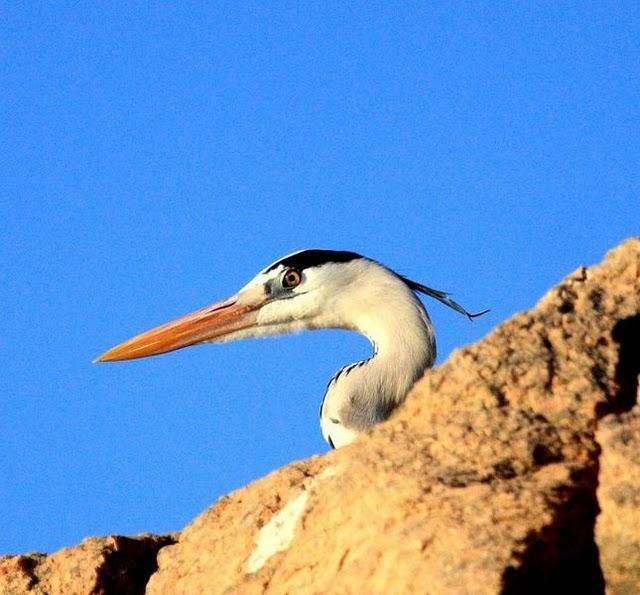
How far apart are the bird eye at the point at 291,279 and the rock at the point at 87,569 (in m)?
3.48

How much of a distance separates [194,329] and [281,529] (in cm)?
493

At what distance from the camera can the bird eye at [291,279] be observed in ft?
32.8

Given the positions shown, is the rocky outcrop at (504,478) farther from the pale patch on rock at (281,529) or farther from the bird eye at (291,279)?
the bird eye at (291,279)

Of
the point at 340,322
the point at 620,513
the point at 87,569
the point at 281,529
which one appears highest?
the point at 340,322

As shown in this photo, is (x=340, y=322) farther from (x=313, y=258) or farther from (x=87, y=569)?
(x=87, y=569)

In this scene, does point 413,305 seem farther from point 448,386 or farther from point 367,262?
point 448,386

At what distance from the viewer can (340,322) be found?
9.87 metres

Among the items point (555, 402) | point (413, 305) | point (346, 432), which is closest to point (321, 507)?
point (555, 402)

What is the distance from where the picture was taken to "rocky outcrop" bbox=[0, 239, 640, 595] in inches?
167

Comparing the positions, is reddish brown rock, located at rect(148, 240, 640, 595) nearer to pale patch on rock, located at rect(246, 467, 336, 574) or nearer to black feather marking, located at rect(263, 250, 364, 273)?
pale patch on rock, located at rect(246, 467, 336, 574)

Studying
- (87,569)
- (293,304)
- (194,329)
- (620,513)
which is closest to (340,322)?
(293,304)

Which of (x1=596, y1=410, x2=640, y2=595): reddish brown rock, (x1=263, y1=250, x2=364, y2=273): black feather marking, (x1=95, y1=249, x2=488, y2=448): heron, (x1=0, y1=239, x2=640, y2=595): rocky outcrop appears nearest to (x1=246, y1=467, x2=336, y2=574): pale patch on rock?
(x1=0, y1=239, x2=640, y2=595): rocky outcrop

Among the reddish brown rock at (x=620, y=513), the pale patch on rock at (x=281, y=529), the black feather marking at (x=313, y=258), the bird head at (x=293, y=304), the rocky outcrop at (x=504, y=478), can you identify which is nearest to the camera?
the reddish brown rock at (x=620, y=513)

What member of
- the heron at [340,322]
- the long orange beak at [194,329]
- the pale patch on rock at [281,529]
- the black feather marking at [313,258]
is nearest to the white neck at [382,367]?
the heron at [340,322]
